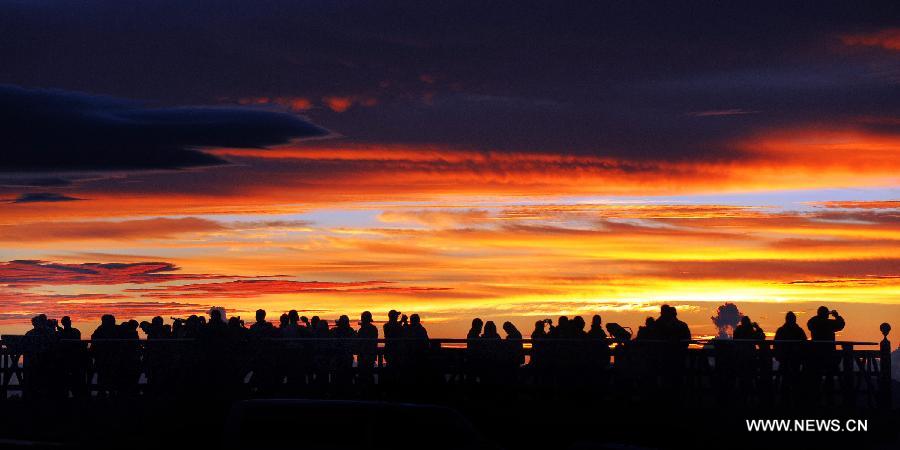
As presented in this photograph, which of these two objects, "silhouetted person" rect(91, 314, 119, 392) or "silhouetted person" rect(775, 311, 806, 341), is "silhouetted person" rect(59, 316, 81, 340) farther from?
"silhouetted person" rect(775, 311, 806, 341)

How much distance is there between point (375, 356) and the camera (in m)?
26.0

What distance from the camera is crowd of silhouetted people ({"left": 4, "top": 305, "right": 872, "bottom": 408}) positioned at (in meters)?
24.7

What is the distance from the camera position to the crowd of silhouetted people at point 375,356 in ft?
80.9

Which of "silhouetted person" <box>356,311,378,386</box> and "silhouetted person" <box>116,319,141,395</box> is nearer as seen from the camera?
"silhouetted person" <box>356,311,378,386</box>

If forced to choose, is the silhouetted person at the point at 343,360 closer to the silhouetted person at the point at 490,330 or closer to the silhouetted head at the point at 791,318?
the silhouetted person at the point at 490,330

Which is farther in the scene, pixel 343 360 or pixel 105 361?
pixel 105 361

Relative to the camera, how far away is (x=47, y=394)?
28.6m

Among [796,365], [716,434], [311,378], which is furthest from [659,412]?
[311,378]

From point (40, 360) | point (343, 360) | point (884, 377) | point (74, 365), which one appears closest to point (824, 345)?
point (884, 377)

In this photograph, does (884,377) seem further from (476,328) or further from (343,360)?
(343,360)

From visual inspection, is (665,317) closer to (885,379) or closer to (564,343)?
(564,343)

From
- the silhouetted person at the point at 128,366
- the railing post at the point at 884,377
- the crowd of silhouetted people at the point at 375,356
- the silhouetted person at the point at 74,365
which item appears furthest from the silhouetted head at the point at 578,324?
the silhouetted person at the point at 74,365

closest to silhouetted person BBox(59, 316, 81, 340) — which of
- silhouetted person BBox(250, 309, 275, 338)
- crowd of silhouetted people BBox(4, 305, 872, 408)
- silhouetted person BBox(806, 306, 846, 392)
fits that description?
crowd of silhouetted people BBox(4, 305, 872, 408)

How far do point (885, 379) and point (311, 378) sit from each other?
11718 mm
